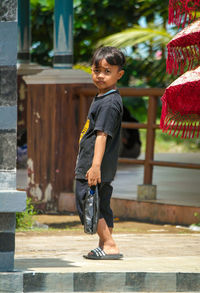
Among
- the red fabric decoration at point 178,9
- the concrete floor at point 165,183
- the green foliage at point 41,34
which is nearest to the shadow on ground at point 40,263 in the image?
the red fabric decoration at point 178,9

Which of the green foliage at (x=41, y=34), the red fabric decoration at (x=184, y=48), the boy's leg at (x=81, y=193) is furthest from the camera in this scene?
the green foliage at (x=41, y=34)

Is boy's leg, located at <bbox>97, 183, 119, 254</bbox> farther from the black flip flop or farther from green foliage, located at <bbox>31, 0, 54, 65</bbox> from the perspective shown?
green foliage, located at <bbox>31, 0, 54, 65</bbox>

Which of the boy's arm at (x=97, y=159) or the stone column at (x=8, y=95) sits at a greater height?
the stone column at (x=8, y=95)

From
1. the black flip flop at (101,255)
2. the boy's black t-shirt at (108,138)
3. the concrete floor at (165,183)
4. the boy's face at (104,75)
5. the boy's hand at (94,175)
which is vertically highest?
the boy's face at (104,75)

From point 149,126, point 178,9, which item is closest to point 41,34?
point 149,126

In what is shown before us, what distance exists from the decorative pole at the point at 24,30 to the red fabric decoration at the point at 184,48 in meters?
5.51

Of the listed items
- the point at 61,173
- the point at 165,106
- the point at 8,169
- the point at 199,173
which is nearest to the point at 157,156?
the point at 199,173

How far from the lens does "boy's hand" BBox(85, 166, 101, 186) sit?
468 centimetres

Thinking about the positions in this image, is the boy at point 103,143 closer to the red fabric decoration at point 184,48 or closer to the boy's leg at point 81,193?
the boy's leg at point 81,193

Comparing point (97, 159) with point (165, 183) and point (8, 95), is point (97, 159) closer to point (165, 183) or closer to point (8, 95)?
point (8, 95)

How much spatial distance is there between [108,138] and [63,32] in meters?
3.97

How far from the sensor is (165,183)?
10070mm

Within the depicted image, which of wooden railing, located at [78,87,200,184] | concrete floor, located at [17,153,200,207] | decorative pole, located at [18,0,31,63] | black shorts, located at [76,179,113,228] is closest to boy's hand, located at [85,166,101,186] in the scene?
black shorts, located at [76,179,113,228]

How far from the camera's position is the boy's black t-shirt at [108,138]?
4766 mm
